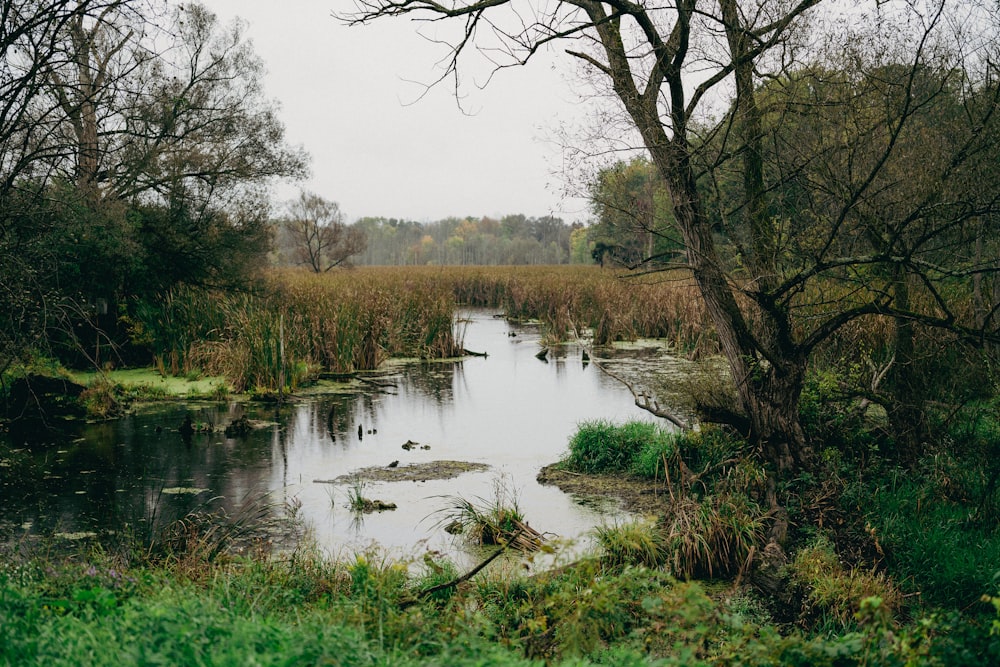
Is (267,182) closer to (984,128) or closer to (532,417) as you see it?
(532,417)

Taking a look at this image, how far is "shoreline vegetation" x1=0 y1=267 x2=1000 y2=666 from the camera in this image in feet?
9.91

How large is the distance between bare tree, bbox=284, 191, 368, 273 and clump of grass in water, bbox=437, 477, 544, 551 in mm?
31045

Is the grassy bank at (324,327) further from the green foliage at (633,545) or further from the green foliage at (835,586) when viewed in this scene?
the green foliage at (835,586)

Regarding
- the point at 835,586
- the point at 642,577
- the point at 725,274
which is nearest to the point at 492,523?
the point at 642,577

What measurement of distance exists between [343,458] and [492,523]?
279cm

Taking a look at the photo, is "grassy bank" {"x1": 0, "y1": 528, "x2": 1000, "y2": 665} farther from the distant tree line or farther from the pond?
the distant tree line

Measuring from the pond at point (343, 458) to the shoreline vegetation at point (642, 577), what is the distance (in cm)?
34

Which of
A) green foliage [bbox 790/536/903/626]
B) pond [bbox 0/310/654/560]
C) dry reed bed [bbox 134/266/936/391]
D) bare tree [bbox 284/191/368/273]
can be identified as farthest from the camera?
bare tree [bbox 284/191/368/273]

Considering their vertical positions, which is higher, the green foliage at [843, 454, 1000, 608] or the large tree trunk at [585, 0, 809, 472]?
the large tree trunk at [585, 0, 809, 472]

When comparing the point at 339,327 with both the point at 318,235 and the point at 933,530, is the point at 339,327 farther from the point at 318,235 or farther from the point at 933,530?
the point at 318,235

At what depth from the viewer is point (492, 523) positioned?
5.95 m

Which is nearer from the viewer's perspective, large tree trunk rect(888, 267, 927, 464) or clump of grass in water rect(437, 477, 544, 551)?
clump of grass in water rect(437, 477, 544, 551)

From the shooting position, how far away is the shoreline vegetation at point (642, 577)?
302cm

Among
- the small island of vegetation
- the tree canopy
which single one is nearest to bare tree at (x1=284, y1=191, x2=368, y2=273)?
the tree canopy
